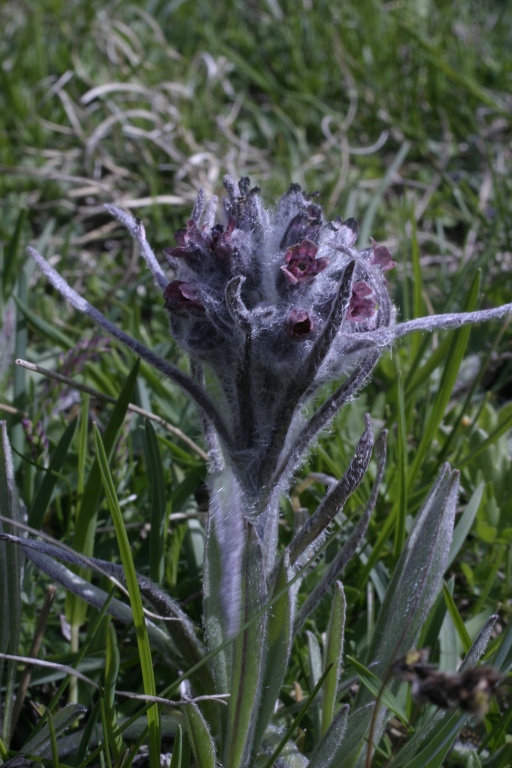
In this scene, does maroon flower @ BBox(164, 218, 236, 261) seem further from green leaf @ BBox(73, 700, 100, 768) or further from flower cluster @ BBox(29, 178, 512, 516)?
green leaf @ BBox(73, 700, 100, 768)

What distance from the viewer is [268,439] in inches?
59.9

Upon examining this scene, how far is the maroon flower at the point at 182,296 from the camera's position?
1444mm

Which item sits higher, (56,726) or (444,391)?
(444,391)

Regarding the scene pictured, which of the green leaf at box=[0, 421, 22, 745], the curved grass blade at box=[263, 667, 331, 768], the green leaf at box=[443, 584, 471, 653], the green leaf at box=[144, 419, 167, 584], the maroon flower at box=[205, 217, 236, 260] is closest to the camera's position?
the curved grass blade at box=[263, 667, 331, 768]

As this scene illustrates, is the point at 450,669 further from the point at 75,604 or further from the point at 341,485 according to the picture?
the point at 75,604

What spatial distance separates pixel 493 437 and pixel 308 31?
3527mm

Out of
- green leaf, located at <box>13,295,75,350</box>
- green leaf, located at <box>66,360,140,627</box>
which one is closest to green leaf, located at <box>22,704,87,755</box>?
green leaf, located at <box>66,360,140,627</box>

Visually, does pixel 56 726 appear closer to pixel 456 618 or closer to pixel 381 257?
pixel 456 618

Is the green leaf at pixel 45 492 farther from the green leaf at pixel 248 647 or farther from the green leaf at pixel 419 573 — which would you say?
the green leaf at pixel 419 573

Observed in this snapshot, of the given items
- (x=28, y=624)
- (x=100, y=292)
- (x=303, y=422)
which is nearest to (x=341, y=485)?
(x=303, y=422)

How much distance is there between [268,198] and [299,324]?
8.24ft

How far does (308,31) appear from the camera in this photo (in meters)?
4.79

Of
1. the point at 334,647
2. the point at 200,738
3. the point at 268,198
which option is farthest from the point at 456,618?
the point at 268,198

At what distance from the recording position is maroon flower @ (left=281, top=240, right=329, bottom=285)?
4.62 ft
